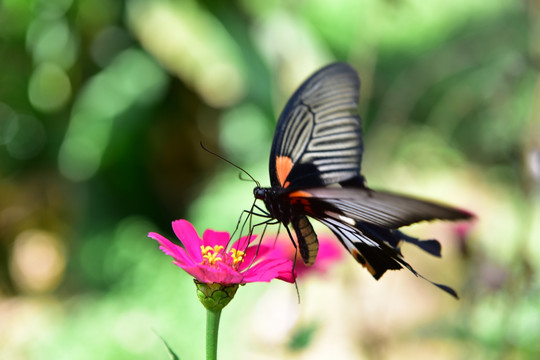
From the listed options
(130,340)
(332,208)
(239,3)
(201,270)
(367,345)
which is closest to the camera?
(201,270)

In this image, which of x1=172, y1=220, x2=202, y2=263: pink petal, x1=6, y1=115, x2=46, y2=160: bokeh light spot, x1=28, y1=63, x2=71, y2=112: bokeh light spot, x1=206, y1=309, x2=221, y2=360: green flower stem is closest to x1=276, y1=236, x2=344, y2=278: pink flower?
x1=172, y1=220, x2=202, y2=263: pink petal

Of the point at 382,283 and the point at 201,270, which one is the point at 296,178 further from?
the point at 382,283

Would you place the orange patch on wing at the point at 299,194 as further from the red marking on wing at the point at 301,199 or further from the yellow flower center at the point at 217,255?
the yellow flower center at the point at 217,255

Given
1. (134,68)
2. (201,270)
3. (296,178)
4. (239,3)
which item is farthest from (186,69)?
(201,270)

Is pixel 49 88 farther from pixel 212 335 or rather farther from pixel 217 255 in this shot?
pixel 212 335

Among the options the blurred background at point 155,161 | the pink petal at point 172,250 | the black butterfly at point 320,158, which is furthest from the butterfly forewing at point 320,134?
the blurred background at point 155,161

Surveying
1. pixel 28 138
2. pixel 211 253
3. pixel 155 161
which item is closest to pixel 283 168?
pixel 211 253

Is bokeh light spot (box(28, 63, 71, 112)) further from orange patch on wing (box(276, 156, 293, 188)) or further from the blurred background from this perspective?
orange patch on wing (box(276, 156, 293, 188))
